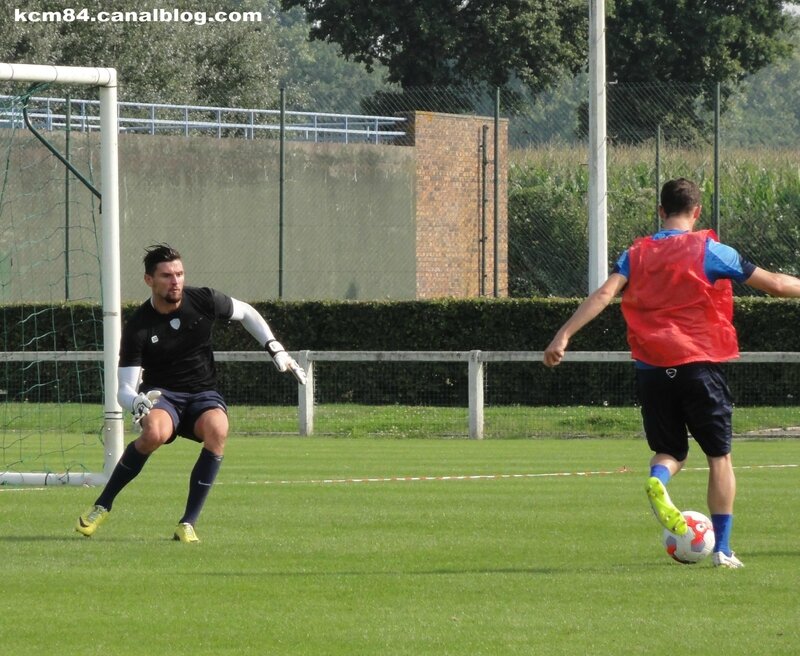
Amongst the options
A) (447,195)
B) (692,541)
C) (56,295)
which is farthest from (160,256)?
(447,195)

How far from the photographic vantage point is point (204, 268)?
105 ft

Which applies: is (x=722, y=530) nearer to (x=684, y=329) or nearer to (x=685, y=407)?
(x=685, y=407)

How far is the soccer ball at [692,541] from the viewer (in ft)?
27.2

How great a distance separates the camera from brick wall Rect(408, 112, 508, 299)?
34500mm

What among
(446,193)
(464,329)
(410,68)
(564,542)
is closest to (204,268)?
(446,193)

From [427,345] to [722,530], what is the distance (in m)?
17.1

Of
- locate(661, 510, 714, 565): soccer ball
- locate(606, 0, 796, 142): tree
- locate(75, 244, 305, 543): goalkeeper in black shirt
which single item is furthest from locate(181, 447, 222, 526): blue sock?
locate(606, 0, 796, 142): tree

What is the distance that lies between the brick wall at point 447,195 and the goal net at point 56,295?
7.23m

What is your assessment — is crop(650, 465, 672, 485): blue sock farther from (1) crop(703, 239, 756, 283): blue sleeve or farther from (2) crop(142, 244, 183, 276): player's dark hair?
(2) crop(142, 244, 183, 276): player's dark hair

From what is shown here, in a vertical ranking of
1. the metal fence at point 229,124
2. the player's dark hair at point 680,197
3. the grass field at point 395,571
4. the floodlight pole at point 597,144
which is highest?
the metal fence at point 229,124

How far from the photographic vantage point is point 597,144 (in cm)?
2230

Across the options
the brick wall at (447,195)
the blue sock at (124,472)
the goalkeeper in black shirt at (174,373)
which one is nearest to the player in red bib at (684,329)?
the goalkeeper in black shirt at (174,373)

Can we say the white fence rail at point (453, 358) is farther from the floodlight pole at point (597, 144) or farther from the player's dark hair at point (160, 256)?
the player's dark hair at point (160, 256)

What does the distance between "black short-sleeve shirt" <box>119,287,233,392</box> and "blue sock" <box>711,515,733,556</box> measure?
11.0 feet
